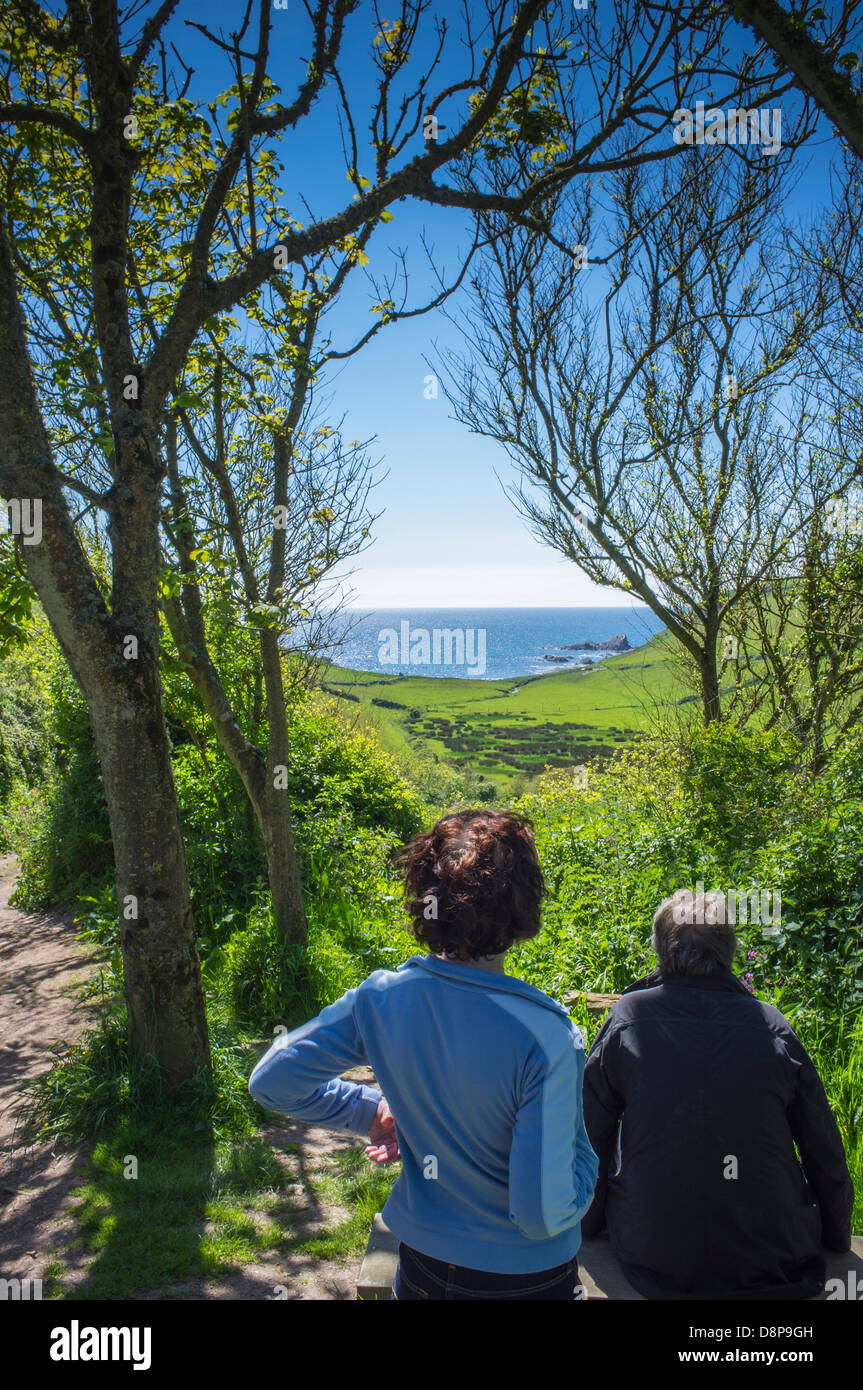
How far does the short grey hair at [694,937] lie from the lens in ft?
8.05

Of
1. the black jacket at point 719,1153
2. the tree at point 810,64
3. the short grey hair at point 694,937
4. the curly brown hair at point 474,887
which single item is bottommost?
the black jacket at point 719,1153

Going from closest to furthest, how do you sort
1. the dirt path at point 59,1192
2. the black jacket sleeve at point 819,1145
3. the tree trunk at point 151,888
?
the black jacket sleeve at point 819,1145, the dirt path at point 59,1192, the tree trunk at point 151,888

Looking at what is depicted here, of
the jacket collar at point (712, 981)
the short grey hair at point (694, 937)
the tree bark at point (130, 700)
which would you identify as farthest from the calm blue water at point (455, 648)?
the jacket collar at point (712, 981)

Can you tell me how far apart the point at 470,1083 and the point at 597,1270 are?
140 centimetres

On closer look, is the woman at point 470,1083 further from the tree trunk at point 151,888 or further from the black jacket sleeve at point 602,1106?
the tree trunk at point 151,888

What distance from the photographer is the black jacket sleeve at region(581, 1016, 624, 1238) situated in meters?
2.46

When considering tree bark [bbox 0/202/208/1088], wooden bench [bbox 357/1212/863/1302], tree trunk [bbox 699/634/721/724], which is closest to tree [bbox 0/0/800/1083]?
tree bark [bbox 0/202/208/1088]

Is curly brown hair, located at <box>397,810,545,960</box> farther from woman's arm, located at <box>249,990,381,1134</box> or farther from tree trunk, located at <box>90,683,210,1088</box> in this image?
tree trunk, located at <box>90,683,210,1088</box>

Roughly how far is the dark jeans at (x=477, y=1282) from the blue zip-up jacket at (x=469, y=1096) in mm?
41
